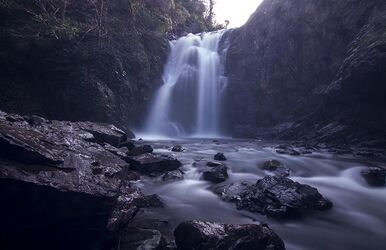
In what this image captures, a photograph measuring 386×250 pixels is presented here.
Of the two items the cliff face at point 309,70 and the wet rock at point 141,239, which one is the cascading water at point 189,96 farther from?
the wet rock at point 141,239

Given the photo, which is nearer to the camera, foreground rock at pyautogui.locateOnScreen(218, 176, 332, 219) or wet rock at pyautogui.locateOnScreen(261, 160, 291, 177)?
foreground rock at pyautogui.locateOnScreen(218, 176, 332, 219)

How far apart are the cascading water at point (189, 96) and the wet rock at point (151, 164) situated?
399 inches

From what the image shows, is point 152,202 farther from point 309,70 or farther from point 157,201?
point 309,70

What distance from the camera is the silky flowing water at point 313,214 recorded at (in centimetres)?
600

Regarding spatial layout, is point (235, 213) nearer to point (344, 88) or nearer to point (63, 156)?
point (63, 156)

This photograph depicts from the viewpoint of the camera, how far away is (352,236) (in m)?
6.13

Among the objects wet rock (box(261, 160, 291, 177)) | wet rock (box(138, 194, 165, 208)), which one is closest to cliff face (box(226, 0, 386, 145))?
wet rock (box(261, 160, 291, 177))

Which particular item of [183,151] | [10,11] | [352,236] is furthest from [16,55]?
[352,236]

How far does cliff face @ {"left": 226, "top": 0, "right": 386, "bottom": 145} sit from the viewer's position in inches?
635

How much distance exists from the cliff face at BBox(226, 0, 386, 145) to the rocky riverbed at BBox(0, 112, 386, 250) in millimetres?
7126

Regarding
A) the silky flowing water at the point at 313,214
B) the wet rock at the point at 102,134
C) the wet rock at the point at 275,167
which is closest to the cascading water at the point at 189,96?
the wet rock at the point at 102,134

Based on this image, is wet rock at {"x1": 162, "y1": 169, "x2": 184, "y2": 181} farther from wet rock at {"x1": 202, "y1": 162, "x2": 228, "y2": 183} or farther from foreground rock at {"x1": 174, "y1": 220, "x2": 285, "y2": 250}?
foreground rock at {"x1": 174, "y1": 220, "x2": 285, "y2": 250}

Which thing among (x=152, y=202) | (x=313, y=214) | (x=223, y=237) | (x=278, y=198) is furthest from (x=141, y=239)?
(x=313, y=214)

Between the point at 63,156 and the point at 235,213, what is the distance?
3463mm
